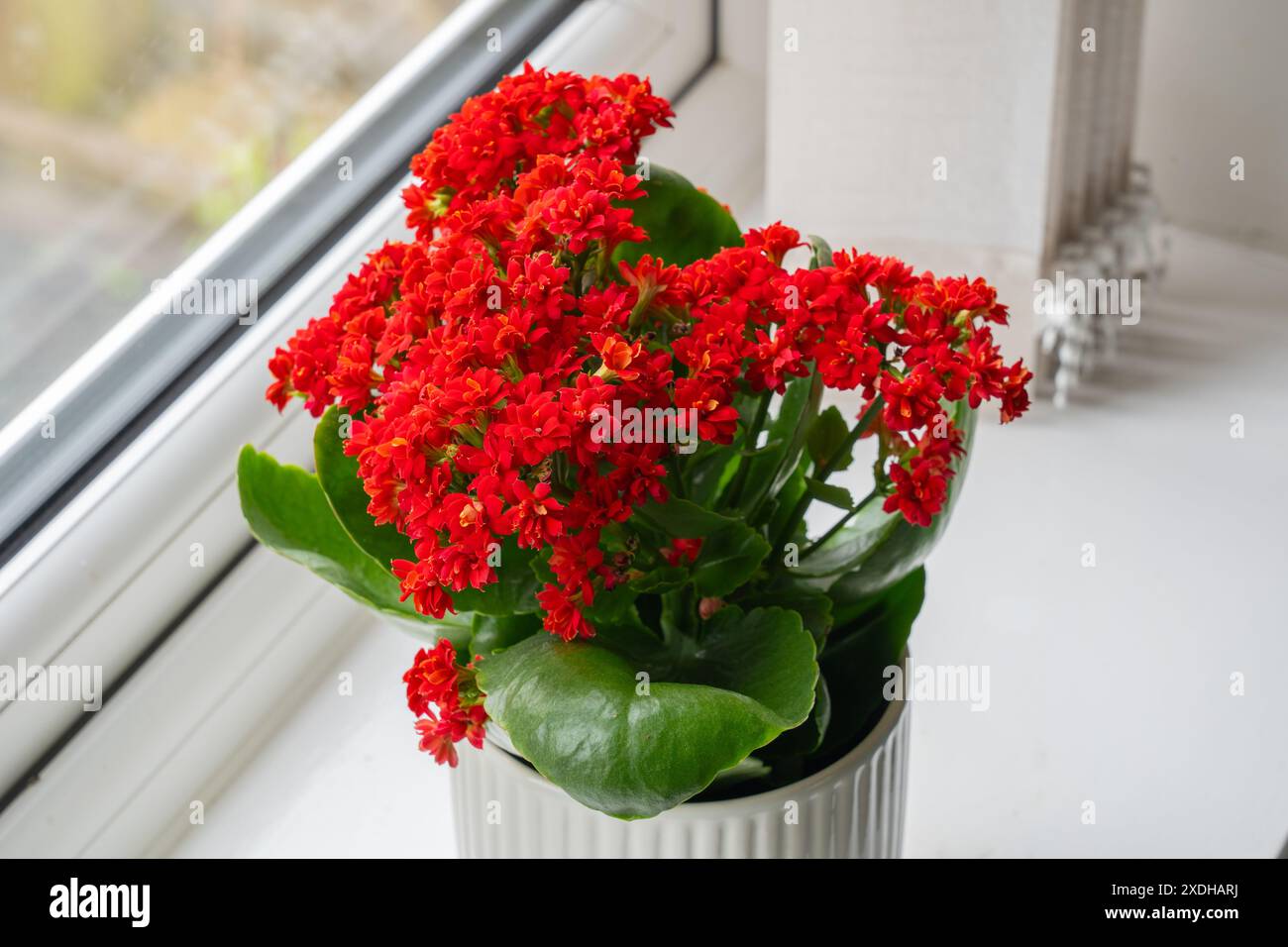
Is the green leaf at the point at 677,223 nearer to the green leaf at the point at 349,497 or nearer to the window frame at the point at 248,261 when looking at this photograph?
the green leaf at the point at 349,497

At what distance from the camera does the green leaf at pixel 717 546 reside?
0.54m

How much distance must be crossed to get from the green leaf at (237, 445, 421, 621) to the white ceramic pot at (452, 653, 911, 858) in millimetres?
85

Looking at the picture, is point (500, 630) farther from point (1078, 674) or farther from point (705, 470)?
point (1078, 674)

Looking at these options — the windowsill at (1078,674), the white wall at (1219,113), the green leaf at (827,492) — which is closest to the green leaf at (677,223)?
the green leaf at (827,492)

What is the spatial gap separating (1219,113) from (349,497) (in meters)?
0.95

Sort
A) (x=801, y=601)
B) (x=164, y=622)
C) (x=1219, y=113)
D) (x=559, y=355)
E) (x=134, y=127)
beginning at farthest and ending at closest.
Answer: (x=1219, y=113) → (x=134, y=127) → (x=164, y=622) → (x=801, y=601) → (x=559, y=355)

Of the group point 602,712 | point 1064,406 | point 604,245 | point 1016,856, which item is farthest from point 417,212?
point 1064,406

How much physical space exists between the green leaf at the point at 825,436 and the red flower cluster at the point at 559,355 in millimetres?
50

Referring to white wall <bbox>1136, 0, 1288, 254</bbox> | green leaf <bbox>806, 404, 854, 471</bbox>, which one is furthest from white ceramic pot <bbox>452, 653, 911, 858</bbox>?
white wall <bbox>1136, 0, 1288, 254</bbox>

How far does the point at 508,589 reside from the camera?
22.0 inches

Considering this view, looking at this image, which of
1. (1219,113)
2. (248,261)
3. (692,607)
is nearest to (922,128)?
(1219,113)

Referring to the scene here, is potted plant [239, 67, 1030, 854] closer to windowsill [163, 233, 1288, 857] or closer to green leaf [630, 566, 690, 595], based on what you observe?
green leaf [630, 566, 690, 595]
